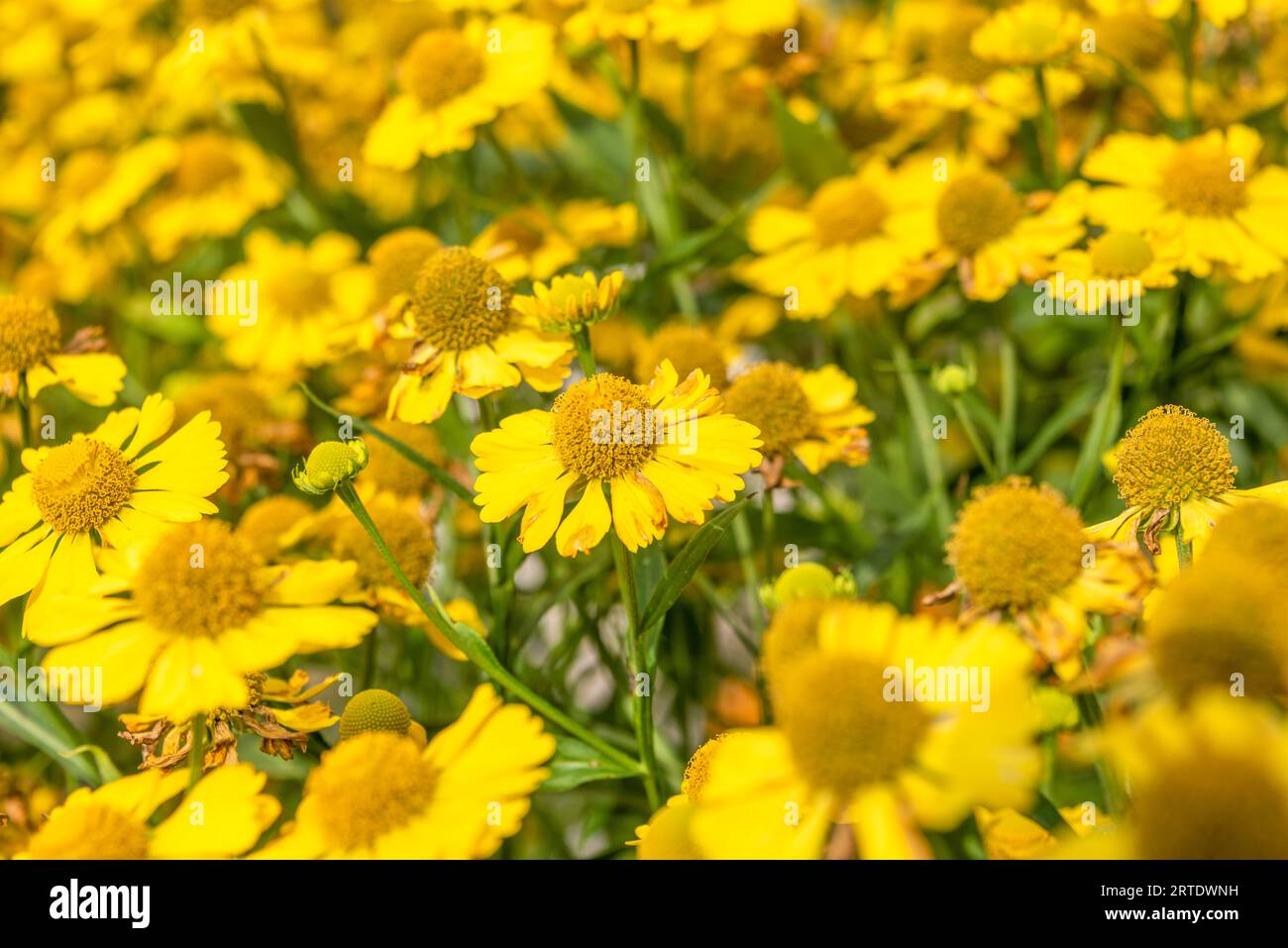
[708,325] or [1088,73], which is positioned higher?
[1088,73]

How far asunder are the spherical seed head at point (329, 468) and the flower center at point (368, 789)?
0.54ft

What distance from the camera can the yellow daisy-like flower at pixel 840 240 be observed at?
1.06 meters

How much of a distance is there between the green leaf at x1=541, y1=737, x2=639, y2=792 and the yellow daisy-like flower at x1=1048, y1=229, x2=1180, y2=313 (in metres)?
0.50

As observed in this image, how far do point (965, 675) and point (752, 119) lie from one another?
1.10 meters

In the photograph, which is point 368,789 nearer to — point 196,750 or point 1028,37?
point 196,750

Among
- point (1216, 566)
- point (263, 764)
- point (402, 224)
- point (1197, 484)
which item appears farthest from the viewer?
point (402, 224)

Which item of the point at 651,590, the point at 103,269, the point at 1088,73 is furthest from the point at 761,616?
the point at 103,269

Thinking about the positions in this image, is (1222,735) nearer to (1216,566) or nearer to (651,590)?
(1216,566)

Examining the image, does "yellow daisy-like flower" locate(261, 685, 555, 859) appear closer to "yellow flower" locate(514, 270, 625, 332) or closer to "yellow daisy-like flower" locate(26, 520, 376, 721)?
"yellow daisy-like flower" locate(26, 520, 376, 721)

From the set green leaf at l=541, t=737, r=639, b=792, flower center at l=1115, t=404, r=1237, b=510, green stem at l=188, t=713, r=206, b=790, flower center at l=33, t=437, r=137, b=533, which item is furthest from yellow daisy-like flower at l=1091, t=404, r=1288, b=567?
flower center at l=33, t=437, r=137, b=533

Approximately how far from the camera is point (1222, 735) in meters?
0.47

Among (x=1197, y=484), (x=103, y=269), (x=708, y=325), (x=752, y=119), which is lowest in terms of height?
(x=1197, y=484)

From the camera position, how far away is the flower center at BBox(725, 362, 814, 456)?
0.90 m
